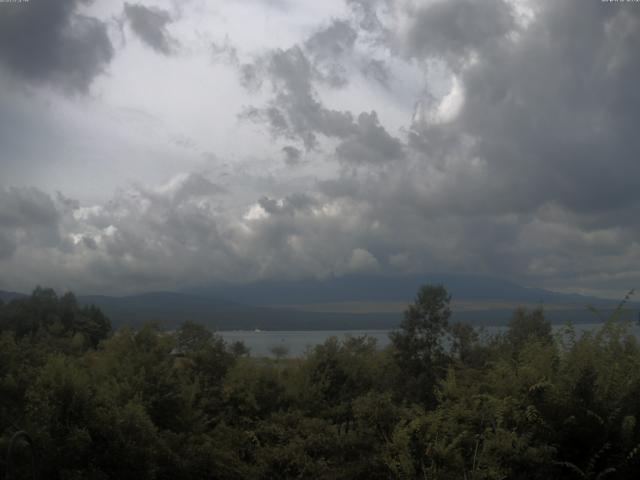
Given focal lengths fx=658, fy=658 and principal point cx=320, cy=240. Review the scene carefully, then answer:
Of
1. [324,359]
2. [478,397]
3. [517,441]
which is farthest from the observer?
[324,359]

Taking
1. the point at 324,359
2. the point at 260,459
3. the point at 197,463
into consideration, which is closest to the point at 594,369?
the point at 260,459

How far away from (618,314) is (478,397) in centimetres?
275

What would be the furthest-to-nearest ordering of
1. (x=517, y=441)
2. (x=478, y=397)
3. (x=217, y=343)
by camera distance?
(x=217, y=343) < (x=478, y=397) < (x=517, y=441)

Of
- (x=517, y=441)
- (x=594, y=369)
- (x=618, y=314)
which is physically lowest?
(x=517, y=441)

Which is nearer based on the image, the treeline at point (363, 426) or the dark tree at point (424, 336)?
the treeline at point (363, 426)

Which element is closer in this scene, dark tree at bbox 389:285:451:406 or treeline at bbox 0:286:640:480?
treeline at bbox 0:286:640:480

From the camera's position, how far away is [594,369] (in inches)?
400

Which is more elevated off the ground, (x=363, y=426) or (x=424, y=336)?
(x=424, y=336)

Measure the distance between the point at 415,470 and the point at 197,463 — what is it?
3.88 m

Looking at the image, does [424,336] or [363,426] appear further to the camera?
[424,336]

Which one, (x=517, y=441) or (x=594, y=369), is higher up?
(x=594, y=369)

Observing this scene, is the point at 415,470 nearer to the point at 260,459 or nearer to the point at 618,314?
the point at 260,459

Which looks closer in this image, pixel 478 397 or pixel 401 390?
pixel 478 397

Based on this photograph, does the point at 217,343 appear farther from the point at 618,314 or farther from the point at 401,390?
the point at 618,314
